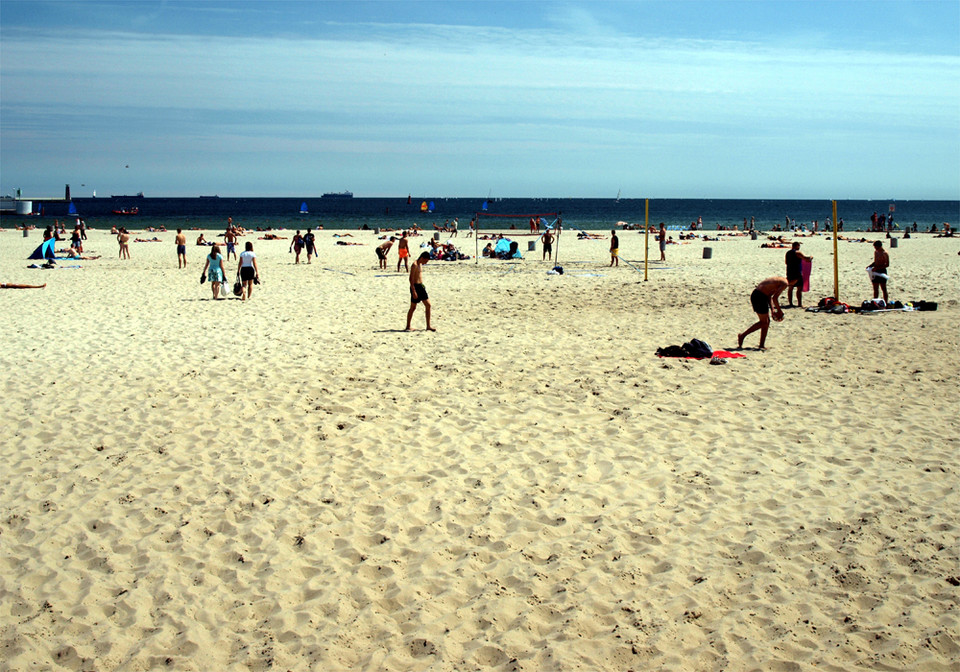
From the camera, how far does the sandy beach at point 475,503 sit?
4.08 metres

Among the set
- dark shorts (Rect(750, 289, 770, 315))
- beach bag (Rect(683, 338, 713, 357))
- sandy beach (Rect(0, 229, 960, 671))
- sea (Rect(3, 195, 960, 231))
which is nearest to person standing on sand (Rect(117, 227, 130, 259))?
sea (Rect(3, 195, 960, 231))

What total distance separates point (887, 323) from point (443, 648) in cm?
1183

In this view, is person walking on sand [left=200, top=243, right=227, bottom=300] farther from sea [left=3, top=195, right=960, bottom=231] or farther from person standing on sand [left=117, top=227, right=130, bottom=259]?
person standing on sand [left=117, top=227, right=130, bottom=259]

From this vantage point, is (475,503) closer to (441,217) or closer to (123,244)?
(123,244)

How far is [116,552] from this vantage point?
4.93m

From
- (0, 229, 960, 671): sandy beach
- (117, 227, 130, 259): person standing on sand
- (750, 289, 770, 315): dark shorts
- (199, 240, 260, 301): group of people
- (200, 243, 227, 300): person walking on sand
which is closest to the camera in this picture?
(0, 229, 960, 671): sandy beach

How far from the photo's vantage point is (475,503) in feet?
18.5

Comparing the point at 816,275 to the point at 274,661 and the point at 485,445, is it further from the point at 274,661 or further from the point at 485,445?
the point at 274,661

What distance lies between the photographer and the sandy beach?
4.08 m

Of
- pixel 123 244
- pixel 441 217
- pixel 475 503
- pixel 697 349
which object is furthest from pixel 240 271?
pixel 441 217

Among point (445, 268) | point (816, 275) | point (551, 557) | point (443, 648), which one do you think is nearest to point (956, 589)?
point (551, 557)

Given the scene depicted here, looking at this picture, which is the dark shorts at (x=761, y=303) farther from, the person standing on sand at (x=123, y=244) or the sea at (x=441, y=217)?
the person standing on sand at (x=123, y=244)

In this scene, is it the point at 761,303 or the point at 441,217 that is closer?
the point at 761,303

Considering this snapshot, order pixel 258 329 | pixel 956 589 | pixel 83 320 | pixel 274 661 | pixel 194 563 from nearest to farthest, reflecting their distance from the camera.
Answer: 1. pixel 274 661
2. pixel 956 589
3. pixel 194 563
4. pixel 258 329
5. pixel 83 320
